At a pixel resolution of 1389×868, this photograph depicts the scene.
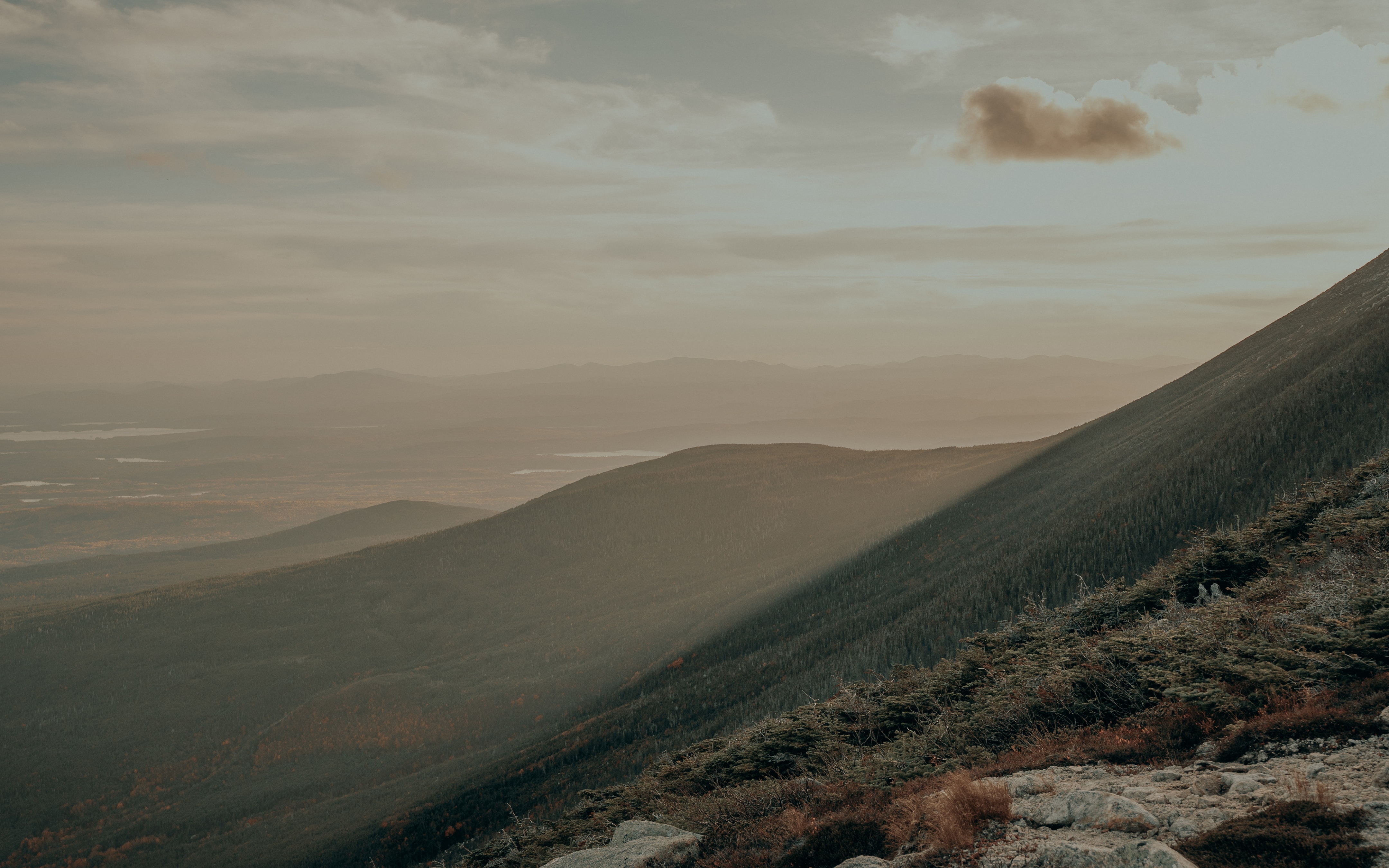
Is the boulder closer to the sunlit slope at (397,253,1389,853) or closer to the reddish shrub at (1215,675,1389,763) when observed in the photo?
the reddish shrub at (1215,675,1389,763)

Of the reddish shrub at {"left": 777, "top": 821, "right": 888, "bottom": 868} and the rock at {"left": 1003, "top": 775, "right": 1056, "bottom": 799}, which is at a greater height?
the rock at {"left": 1003, "top": 775, "right": 1056, "bottom": 799}

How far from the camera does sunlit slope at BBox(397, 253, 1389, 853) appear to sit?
2902 centimetres

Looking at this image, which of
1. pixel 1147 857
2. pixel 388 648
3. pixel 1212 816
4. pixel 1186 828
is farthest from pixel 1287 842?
pixel 388 648

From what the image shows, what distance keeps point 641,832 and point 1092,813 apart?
26.1 feet

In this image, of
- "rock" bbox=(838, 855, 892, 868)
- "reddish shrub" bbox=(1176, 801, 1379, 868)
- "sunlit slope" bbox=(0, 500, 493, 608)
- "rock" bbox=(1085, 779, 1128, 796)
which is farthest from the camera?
"sunlit slope" bbox=(0, 500, 493, 608)

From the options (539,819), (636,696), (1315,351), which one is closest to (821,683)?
(539,819)

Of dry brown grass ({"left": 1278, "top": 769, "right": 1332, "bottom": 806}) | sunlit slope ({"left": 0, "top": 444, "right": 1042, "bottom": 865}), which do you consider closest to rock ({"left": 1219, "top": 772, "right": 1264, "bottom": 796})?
dry brown grass ({"left": 1278, "top": 769, "right": 1332, "bottom": 806})

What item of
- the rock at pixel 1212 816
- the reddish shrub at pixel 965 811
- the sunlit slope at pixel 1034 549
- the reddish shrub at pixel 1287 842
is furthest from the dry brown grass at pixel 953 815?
the sunlit slope at pixel 1034 549

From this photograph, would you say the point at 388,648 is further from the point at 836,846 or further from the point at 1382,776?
the point at 1382,776

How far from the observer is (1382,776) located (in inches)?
292

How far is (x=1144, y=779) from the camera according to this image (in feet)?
30.1

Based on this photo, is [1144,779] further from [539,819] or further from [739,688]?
[739,688]

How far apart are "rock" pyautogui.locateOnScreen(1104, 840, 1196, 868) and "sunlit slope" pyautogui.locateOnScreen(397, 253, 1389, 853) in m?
24.8

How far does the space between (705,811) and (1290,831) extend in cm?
965
